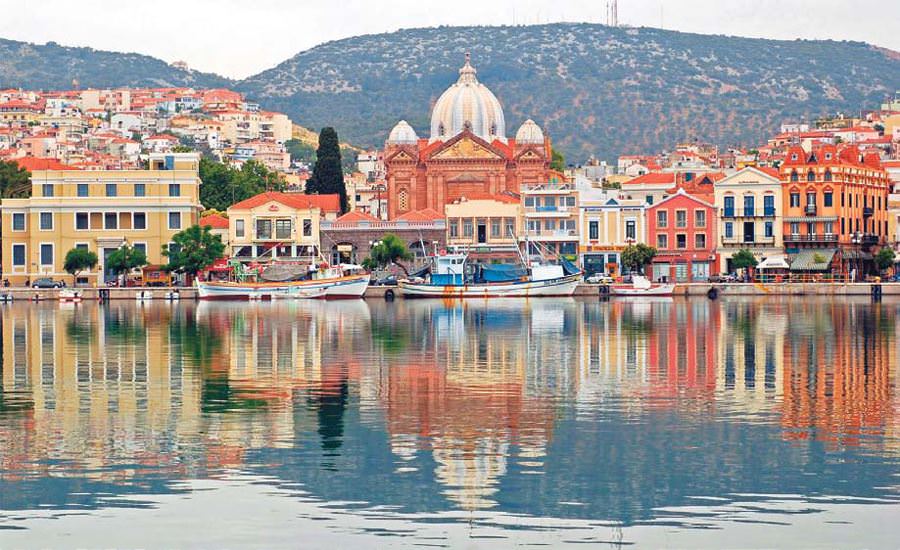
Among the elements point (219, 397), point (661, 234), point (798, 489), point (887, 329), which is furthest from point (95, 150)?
point (798, 489)

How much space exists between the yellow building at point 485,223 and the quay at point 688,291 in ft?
34.8

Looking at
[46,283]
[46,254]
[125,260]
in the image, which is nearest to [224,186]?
[46,254]

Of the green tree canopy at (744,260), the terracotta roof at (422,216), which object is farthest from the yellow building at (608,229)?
the terracotta roof at (422,216)

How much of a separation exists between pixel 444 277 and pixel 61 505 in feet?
249

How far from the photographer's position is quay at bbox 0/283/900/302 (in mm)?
94062

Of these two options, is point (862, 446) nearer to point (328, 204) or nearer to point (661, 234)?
point (661, 234)

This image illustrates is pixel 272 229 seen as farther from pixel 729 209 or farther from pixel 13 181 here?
pixel 729 209

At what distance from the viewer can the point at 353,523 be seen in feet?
73.7

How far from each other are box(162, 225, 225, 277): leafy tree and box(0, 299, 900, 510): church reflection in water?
33.5m

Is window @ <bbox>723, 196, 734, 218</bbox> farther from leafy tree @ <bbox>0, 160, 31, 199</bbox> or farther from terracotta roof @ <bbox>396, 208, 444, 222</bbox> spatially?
leafy tree @ <bbox>0, 160, 31, 199</bbox>

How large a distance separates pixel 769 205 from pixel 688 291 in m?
9.78

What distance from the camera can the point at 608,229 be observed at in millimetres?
106500

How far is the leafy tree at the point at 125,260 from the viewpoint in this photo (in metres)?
99.1

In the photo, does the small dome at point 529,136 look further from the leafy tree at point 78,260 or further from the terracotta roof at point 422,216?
the leafy tree at point 78,260
